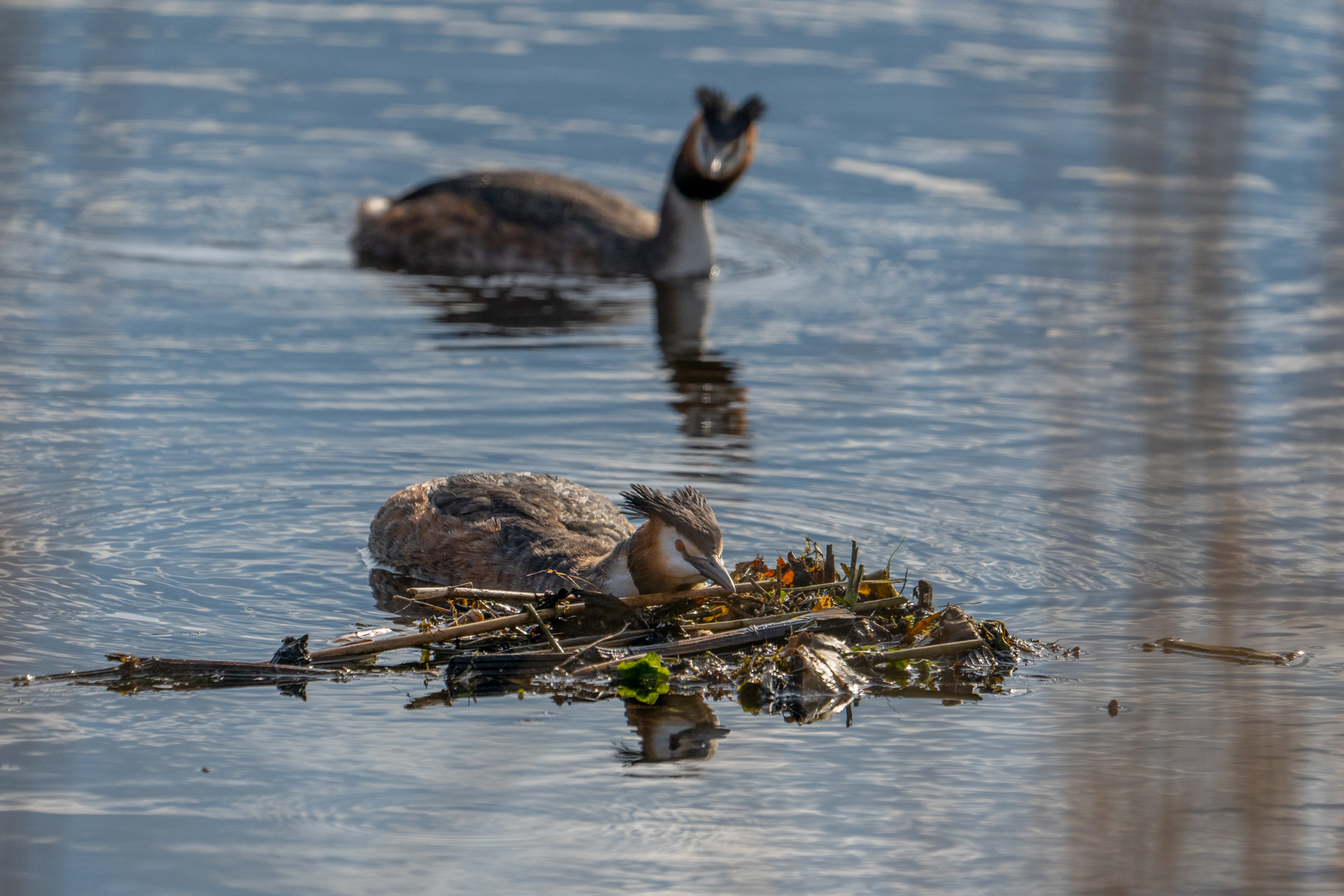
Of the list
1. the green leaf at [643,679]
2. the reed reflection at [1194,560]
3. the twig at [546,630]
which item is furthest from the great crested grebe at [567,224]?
the green leaf at [643,679]

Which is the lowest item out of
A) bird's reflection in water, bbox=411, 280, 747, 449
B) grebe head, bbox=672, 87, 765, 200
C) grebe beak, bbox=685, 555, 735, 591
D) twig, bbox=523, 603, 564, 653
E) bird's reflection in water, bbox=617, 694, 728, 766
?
bird's reflection in water, bbox=617, 694, 728, 766


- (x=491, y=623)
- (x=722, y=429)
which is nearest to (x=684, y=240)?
(x=722, y=429)

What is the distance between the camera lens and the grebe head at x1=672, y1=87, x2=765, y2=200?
15.9 metres

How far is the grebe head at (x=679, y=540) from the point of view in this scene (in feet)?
25.3

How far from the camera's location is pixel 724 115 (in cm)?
1599

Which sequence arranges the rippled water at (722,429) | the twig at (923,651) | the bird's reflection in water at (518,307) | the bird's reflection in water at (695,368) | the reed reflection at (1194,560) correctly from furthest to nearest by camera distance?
the bird's reflection in water at (518,307) → the bird's reflection in water at (695,368) → the twig at (923,651) → the rippled water at (722,429) → the reed reflection at (1194,560)

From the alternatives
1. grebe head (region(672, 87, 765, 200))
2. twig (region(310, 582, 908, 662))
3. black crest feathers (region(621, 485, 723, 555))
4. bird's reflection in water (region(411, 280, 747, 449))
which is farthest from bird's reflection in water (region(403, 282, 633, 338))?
twig (region(310, 582, 908, 662))

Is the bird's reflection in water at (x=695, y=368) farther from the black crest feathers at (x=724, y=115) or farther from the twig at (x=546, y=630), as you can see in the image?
the twig at (x=546, y=630)

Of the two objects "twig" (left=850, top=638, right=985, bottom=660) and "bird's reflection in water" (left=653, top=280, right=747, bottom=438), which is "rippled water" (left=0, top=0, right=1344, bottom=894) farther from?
"twig" (left=850, top=638, right=985, bottom=660)

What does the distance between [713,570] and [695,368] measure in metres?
5.35

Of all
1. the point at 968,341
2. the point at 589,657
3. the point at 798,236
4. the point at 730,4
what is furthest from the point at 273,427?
the point at 730,4

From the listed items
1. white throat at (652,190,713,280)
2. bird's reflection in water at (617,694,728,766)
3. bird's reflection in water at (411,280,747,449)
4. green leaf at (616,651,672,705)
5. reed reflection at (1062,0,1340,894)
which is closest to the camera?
reed reflection at (1062,0,1340,894)

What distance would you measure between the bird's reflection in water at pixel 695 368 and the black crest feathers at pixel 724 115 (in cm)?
132

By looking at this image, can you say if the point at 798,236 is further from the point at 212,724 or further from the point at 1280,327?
the point at 212,724
